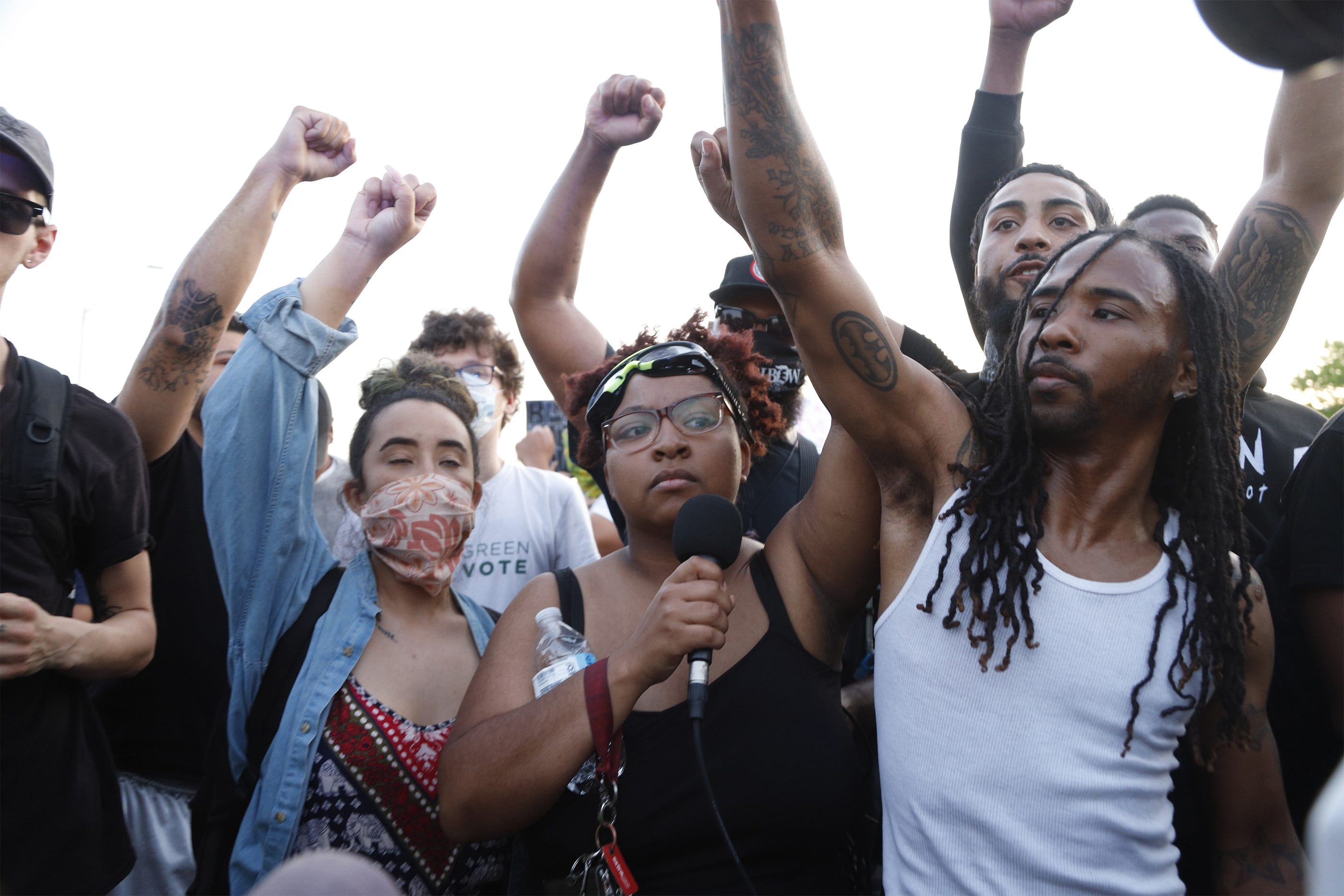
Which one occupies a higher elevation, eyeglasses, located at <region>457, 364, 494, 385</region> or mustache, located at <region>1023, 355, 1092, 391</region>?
mustache, located at <region>1023, 355, 1092, 391</region>

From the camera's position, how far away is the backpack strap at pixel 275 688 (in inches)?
108

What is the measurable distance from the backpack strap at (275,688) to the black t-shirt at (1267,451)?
3.02 meters

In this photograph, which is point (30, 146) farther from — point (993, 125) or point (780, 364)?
point (993, 125)

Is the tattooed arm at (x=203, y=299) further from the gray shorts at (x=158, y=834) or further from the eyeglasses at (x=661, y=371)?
the eyeglasses at (x=661, y=371)

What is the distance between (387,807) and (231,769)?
0.55 metres

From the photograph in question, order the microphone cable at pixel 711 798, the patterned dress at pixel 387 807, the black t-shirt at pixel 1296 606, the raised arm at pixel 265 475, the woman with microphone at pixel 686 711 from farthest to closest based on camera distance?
the raised arm at pixel 265 475, the patterned dress at pixel 387 807, the black t-shirt at pixel 1296 606, the woman with microphone at pixel 686 711, the microphone cable at pixel 711 798

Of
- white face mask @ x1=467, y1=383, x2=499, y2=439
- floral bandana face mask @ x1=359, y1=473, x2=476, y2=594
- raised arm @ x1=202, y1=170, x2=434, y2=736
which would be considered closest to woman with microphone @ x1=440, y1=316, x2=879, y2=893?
floral bandana face mask @ x1=359, y1=473, x2=476, y2=594

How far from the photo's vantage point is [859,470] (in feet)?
7.76

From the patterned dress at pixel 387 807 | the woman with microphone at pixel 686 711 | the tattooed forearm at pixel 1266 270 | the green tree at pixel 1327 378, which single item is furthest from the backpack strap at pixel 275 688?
the green tree at pixel 1327 378

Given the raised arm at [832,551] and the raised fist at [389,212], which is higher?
the raised fist at [389,212]

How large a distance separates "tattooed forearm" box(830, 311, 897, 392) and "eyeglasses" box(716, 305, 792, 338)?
6.50ft

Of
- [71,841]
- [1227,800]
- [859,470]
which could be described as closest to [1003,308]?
[859,470]

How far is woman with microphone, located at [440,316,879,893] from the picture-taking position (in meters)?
2.19

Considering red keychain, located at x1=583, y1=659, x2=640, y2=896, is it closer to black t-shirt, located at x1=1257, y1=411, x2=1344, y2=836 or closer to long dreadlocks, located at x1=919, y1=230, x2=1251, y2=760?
long dreadlocks, located at x1=919, y1=230, x2=1251, y2=760
